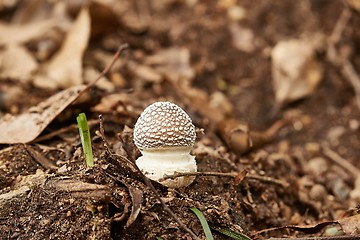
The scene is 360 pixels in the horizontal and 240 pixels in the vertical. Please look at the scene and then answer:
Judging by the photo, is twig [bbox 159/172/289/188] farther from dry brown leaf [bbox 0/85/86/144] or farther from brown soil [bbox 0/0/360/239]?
dry brown leaf [bbox 0/85/86/144]

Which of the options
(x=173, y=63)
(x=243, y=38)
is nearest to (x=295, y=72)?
(x=243, y=38)

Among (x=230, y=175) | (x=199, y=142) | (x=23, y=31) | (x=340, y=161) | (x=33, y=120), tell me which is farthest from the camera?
(x=23, y=31)

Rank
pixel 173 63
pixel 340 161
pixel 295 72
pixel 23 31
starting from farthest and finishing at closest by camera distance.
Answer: pixel 23 31, pixel 173 63, pixel 295 72, pixel 340 161

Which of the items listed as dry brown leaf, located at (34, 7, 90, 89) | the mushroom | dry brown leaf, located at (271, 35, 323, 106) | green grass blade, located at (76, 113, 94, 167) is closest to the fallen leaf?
dry brown leaf, located at (271, 35, 323, 106)

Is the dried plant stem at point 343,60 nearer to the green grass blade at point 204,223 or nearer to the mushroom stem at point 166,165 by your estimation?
the mushroom stem at point 166,165

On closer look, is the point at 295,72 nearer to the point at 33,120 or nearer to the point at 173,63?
the point at 173,63

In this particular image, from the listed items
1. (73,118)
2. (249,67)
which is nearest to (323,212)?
(73,118)

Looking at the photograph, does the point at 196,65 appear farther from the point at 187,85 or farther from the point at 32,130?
the point at 32,130
